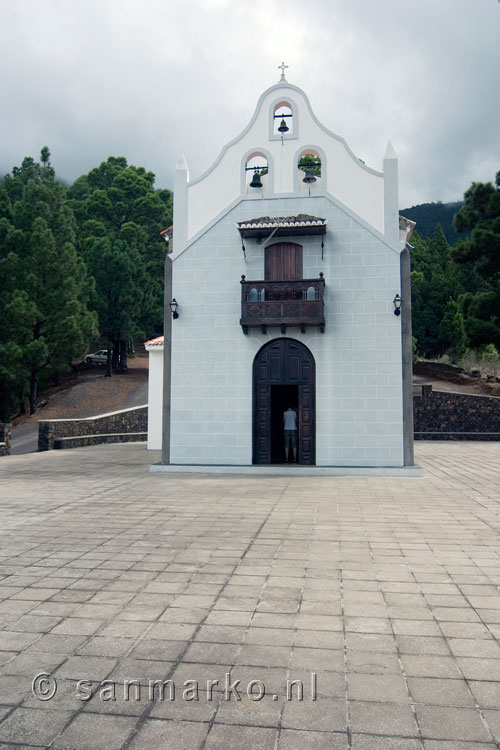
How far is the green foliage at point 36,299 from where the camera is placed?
2830 cm

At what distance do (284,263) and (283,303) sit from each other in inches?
44.9

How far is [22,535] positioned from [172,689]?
14.2 ft

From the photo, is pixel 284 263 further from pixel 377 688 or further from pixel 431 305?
pixel 431 305

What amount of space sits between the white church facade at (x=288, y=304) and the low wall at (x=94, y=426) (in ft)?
24.9

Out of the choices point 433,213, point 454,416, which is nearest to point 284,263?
point 454,416

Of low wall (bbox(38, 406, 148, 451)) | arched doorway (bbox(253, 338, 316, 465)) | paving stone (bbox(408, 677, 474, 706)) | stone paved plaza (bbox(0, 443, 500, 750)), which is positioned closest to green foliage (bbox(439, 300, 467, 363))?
low wall (bbox(38, 406, 148, 451))

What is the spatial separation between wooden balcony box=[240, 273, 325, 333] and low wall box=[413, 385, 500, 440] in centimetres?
1562

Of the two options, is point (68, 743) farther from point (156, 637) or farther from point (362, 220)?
point (362, 220)

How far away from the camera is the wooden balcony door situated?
45.3ft

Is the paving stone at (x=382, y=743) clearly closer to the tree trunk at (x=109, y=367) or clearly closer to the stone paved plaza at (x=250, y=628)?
the stone paved plaza at (x=250, y=628)

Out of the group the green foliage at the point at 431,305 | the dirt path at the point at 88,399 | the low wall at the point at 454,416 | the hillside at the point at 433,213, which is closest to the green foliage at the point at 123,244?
the dirt path at the point at 88,399

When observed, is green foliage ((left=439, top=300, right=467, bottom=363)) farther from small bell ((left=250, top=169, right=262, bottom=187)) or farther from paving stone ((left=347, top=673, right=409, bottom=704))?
paving stone ((left=347, top=673, right=409, bottom=704))

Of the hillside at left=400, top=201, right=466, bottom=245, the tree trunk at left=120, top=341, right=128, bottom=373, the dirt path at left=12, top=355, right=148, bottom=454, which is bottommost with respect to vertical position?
the dirt path at left=12, top=355, right=148, bottom=454

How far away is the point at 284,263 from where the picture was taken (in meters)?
13.9
